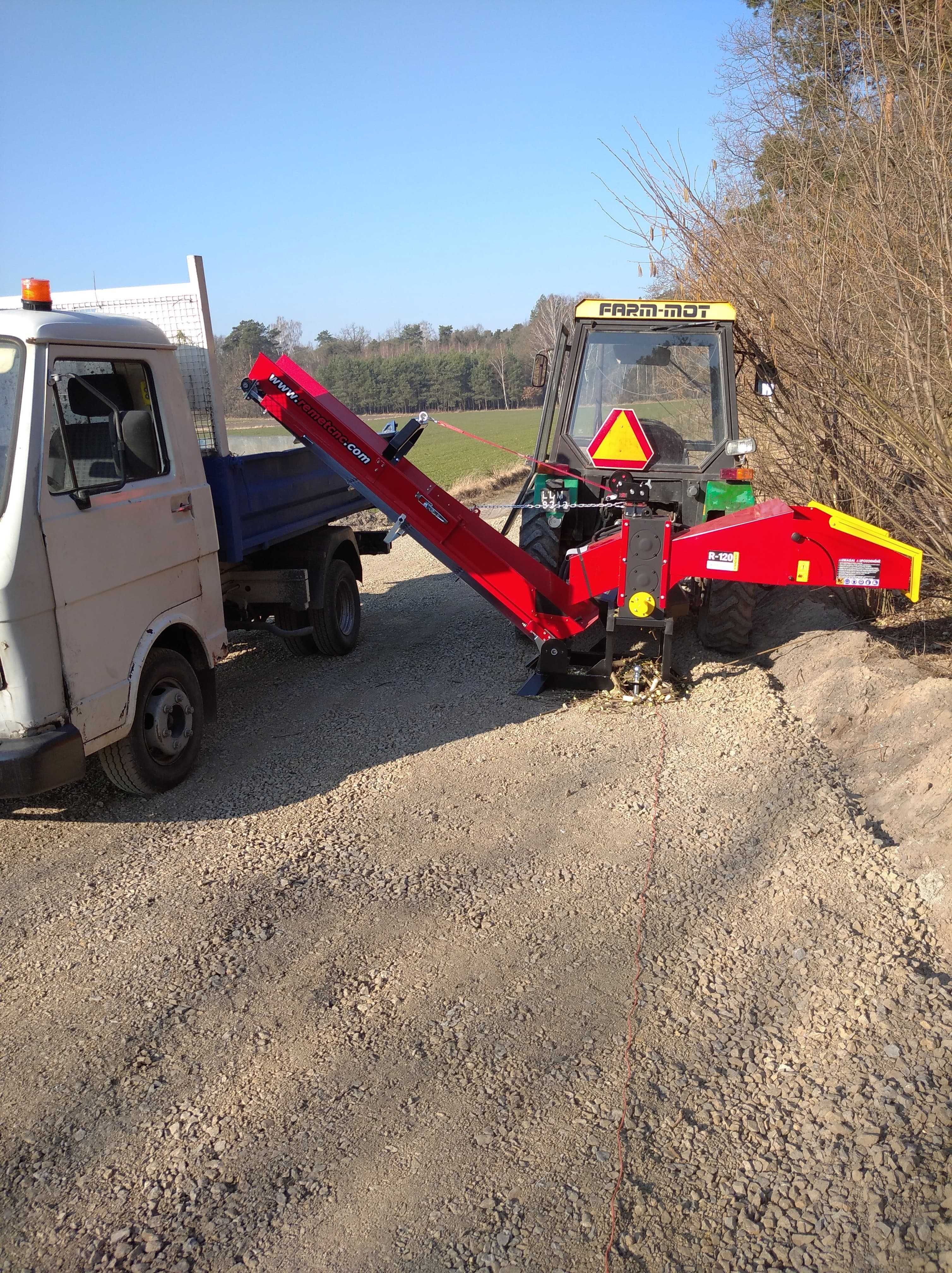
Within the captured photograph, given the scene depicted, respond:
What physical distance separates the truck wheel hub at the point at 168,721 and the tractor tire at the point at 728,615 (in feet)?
11.2

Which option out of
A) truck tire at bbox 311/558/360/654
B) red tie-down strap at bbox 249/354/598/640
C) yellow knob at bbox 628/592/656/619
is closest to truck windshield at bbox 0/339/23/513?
red tie-down strap at bbox 249/354/598/640

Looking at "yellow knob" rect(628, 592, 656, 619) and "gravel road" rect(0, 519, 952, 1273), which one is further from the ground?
"yellow knob" rect(628, 592, 656, 619)

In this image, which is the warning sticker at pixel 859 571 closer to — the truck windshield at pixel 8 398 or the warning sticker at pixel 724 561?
the warning sticker at pixel 724 561

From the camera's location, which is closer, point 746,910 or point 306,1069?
point 306,1069

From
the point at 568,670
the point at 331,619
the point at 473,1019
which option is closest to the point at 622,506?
the point at 568,670

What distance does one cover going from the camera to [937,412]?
188 inches

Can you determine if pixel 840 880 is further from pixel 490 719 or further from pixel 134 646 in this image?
pixel 134 646

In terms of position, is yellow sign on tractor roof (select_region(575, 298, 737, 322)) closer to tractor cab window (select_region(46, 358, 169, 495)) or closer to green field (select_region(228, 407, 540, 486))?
tractor cab window (select_region(46, 358, 169, 495))

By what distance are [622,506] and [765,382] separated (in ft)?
4.47

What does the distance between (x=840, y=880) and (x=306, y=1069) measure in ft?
7.22

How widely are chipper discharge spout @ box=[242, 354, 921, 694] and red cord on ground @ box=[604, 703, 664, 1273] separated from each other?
3.04 ft

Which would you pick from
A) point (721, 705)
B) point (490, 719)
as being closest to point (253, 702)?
point (490, 719)

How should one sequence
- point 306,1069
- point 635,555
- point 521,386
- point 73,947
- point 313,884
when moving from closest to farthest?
point 306,1069, point 73,947, point 313,884, point 635,555, point 521,386

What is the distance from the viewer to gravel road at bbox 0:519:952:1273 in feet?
7.55
